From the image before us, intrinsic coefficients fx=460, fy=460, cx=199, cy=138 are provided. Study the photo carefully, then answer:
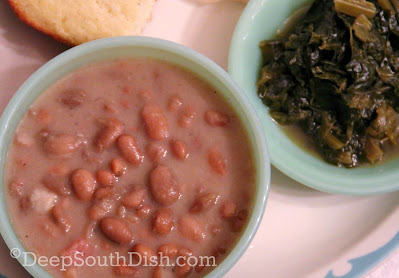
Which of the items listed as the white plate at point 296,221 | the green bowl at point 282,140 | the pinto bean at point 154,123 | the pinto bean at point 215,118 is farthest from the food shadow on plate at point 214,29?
the pinto bean at point 154,123

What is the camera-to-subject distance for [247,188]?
1964mm

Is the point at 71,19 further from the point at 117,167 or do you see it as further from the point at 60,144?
the point at 117,167

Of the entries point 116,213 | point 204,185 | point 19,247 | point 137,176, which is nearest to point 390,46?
point 204,185

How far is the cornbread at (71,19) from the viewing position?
7.73 ft

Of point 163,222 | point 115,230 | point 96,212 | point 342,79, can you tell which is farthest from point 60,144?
point 342,79

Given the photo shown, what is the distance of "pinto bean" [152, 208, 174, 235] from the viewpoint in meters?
1.83

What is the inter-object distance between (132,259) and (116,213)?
0.64 ft

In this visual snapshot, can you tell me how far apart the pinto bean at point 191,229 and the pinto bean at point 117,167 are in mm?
321

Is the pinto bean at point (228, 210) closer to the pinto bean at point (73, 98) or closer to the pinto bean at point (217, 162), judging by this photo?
the pinto bean at point (217, 162)

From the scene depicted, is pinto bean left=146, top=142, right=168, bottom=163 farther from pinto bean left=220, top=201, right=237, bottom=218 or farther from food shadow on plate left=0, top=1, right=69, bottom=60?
food shadow on plate left=0, top=1, right=69, bottom=60

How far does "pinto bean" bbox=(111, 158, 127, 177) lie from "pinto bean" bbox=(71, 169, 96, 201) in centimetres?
9

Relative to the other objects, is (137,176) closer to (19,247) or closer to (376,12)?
(19,247)

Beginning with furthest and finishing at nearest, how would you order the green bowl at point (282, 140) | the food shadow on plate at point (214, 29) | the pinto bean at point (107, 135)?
the food shadow on plate at point (214, 29) → the green bowl at point (282, 140) → the pinto bean at point (107, 135)

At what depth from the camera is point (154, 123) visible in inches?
76.5
